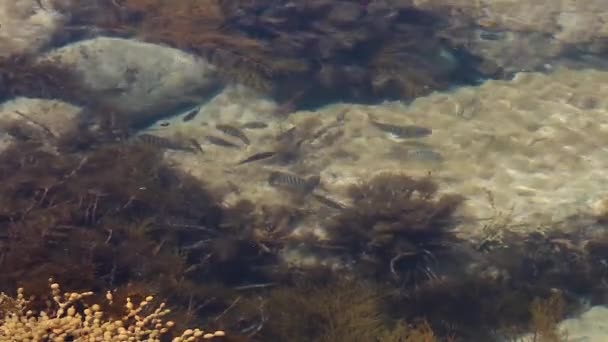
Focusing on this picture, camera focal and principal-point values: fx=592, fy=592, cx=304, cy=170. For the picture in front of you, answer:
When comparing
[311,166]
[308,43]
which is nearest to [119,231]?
[311,166]

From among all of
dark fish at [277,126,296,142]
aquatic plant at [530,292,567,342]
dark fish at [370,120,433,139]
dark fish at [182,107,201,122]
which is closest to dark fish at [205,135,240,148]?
dark fish at [277,126,296,142]

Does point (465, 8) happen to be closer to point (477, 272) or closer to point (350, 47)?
point (350, 47)

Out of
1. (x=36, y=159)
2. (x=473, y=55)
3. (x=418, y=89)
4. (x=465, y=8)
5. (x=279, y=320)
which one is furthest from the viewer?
(x=465, y=8)

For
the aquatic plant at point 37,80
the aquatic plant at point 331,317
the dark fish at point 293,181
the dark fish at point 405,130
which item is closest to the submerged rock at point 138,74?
the aquatic plant at point 37,80

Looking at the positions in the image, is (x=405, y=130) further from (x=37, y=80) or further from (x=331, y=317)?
(x=37, y=80)

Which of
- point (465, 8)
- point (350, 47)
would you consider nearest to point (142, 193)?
point (350, 47)

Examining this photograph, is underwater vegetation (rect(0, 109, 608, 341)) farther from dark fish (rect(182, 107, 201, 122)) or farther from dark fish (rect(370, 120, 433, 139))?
dark fish (rect(182, 107, 201, 122))
